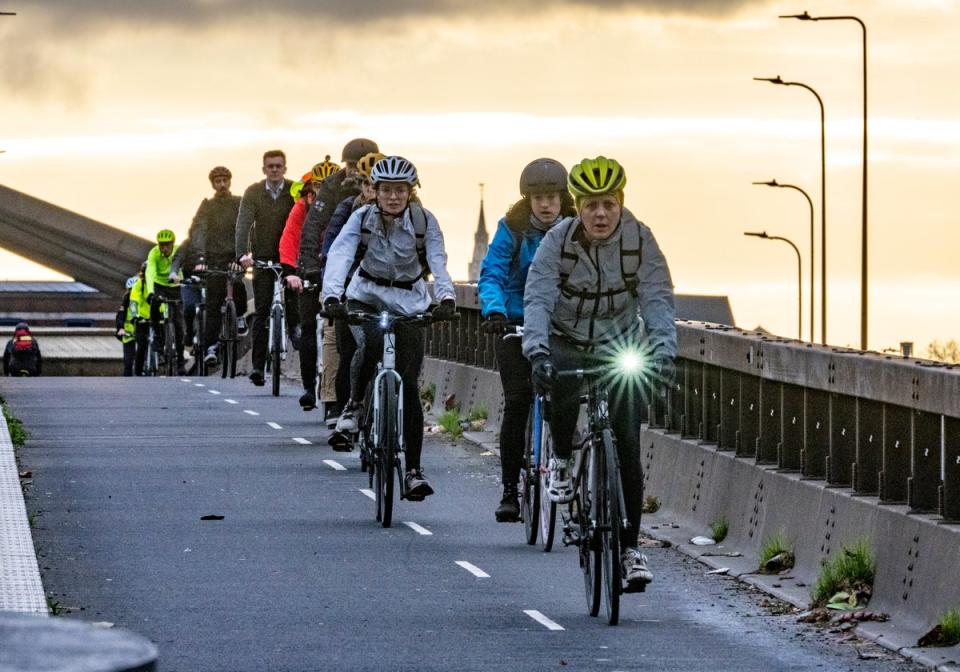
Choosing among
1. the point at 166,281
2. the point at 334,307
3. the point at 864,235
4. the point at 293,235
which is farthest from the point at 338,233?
the point at 864,235

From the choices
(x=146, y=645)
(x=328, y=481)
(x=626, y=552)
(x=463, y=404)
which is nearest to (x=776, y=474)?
A: (x=626, y=552)

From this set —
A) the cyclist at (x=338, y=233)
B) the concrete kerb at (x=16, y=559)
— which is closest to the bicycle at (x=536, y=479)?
the concrete kerb at (x=16, y=559)

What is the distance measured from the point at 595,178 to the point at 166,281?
2348 centimetres

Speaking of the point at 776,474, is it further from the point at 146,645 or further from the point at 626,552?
the point at 146,645

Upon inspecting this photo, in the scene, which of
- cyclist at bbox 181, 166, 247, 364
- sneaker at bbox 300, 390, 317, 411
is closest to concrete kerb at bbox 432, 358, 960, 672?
sneaker at bbox 300, 390, 317, 411

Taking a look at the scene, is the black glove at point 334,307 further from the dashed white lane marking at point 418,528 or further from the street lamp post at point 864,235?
the street lamp post at point 864,235

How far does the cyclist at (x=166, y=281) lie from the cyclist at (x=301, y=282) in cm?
1176

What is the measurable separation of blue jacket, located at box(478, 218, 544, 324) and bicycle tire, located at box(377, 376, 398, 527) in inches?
47.0

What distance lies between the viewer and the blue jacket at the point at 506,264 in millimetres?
10570

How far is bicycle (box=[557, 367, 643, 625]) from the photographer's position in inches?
318

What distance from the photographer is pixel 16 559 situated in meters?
8.99

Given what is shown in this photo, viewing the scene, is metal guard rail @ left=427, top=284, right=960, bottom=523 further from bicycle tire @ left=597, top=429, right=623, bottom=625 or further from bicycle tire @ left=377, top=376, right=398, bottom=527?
bicycle tire @ left=377, top=376, right=398, bottom=527

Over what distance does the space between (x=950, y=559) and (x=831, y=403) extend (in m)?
2.26

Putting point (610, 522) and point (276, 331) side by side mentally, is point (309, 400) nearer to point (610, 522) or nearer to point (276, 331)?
point (276, 331)
